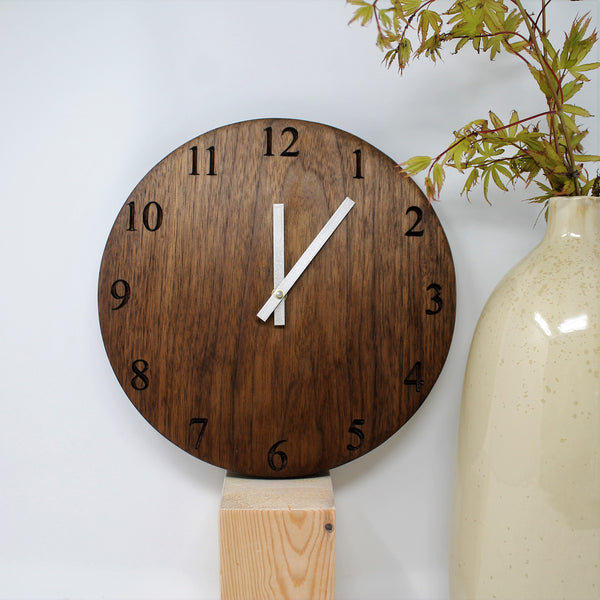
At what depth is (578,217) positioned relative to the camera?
798 mm

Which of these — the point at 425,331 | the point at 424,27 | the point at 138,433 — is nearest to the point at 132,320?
the point at 138,433

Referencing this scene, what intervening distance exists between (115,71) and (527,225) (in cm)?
81

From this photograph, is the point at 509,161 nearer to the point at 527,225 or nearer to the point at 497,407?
the point at 527,225

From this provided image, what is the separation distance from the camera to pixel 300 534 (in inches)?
33.3

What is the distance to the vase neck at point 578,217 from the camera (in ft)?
2.61

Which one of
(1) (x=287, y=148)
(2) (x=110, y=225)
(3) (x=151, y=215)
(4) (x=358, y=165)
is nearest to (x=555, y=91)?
(4) (x=358, y=165)

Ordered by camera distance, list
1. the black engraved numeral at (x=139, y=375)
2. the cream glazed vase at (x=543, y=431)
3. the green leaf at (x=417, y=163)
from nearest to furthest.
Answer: the cream glazed vase at (x=543, y=431), the green leaf at (x=417, y=163), the black engraved numeral at (x=139, y=375)

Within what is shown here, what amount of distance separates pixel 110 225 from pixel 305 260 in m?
0.38

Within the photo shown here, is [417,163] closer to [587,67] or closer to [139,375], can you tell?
[587,67]

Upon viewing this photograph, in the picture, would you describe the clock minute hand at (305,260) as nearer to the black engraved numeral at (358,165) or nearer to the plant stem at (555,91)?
the black engraved numeral at (358,165)

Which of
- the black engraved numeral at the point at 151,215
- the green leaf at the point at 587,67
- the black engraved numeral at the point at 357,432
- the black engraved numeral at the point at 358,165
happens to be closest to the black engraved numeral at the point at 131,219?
the black engraved numeral at the point at 151,215

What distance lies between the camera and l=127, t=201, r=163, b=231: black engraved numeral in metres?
0.95

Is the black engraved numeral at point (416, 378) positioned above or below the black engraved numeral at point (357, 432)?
above

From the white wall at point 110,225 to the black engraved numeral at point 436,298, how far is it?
0.37ft
